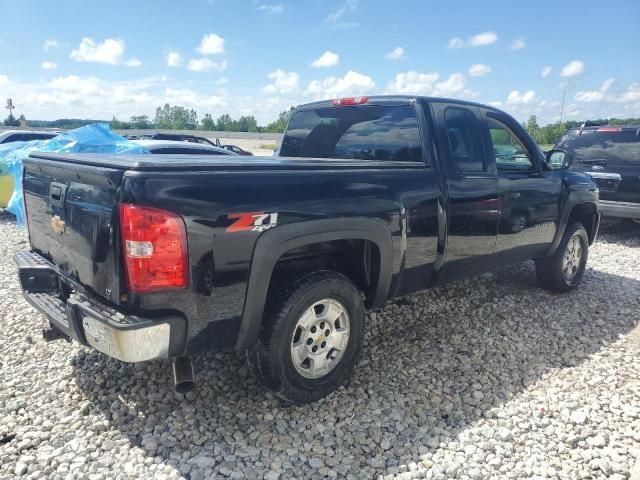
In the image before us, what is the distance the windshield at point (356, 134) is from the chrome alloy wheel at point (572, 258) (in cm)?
255

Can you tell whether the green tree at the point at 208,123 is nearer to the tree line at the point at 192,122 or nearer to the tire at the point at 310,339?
the tree line at the point at 192,122

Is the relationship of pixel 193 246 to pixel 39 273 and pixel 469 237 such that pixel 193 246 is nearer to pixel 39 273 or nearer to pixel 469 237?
pixel 39 273

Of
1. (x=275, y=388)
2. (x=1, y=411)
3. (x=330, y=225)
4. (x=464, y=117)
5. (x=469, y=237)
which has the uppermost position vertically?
(x=464, y=117)

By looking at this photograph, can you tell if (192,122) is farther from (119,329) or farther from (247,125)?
(119,329)

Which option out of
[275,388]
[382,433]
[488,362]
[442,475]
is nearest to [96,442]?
[275,388]

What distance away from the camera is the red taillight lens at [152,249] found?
2.22m

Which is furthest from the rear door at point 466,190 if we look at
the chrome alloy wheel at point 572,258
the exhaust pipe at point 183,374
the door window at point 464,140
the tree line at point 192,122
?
the tree line at point 192,122

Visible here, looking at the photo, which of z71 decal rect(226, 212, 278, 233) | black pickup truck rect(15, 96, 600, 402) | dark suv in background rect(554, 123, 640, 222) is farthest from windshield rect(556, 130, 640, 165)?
z71 decal rect(226, 212, 278, 233)

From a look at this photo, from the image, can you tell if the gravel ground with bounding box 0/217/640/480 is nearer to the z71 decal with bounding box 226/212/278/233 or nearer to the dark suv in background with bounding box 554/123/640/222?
the z71 decal with bounding box 226/212/278/233

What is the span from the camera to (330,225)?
281 cm

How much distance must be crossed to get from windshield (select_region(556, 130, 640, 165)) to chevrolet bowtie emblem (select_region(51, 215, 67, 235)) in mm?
7512

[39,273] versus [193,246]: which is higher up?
[193,246]

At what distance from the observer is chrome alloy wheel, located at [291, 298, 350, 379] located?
2939 millimetres

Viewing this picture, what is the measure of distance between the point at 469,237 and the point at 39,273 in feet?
9.85
